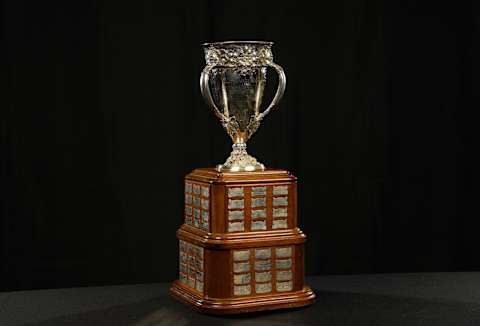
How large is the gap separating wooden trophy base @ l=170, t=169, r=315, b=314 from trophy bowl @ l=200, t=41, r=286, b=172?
9cm

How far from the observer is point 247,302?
10.7 feet

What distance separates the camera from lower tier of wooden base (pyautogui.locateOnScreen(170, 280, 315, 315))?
3.24 meters

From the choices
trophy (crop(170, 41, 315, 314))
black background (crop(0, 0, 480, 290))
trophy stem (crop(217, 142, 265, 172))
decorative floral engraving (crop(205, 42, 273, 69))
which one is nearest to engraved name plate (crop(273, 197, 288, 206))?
trophy (crop(170, 41, 315, 314))

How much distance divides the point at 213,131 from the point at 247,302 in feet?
3.56

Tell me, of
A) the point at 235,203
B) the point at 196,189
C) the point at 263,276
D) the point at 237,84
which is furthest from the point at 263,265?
the point at 237,84

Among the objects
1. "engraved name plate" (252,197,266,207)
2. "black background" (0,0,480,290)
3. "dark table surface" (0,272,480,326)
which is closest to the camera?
"dark table surface" (0,272,480,326)

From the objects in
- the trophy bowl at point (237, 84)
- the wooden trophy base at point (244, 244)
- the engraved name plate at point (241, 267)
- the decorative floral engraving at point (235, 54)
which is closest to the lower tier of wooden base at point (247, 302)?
the wooden trophy base at point (244, 244)

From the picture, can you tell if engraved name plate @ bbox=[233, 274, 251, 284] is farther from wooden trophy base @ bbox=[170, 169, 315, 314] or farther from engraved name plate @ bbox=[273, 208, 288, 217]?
engraved name plate @ bbox=[273, 208, 288, 217]

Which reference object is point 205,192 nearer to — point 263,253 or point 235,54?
point 263,253

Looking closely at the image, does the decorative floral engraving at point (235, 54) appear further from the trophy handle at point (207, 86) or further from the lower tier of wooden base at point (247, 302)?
the lower tier of wooden base at point (247, 302)
